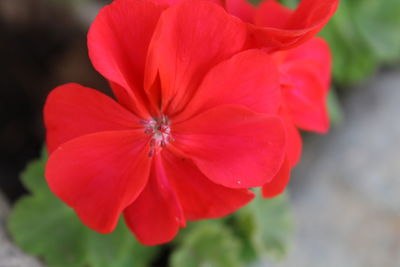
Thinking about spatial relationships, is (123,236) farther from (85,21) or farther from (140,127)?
(85,21)

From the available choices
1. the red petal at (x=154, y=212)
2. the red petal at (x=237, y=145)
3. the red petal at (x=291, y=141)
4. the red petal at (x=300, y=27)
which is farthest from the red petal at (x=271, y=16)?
the red petal at (x=154, y=212)

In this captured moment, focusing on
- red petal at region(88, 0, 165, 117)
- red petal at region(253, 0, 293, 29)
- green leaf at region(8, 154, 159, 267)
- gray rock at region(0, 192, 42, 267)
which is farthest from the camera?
green leaf at region(8, 154, 159, 267)

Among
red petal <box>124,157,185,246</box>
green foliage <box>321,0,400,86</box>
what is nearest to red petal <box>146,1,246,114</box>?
red petal <box>124,157,185,246</box>

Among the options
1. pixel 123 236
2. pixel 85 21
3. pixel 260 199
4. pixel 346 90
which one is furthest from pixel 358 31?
pixel 123 236

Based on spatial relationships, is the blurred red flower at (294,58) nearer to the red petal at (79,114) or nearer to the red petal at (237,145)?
the red petal at (237,145)

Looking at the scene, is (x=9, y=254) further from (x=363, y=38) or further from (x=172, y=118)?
(x=363, y=38)

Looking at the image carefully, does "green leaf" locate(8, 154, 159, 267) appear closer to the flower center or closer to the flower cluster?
the flower cluster
